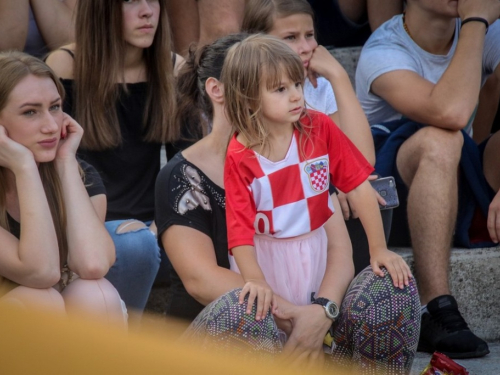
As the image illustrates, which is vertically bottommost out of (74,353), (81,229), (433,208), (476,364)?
(476,364)

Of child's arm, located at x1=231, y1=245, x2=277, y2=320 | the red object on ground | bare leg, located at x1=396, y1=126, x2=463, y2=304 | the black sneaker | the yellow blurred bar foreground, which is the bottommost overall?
the black sneaker

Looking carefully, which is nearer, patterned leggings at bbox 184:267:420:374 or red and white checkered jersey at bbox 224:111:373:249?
patterned leggings at bbox 184:267:420:374

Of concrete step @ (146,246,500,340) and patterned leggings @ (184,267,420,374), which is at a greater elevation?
patterned leggings @ (184,267,420,374)

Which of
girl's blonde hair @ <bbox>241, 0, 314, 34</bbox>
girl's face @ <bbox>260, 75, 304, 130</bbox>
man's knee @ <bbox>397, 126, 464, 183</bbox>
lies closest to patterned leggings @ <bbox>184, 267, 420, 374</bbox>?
girl's face @ <bbox>260, 75, 304, 130</bbox>

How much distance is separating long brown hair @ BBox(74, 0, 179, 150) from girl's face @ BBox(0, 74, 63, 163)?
0.52m

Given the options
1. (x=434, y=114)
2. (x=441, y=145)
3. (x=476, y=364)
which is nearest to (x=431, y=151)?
(x=441, y=145)

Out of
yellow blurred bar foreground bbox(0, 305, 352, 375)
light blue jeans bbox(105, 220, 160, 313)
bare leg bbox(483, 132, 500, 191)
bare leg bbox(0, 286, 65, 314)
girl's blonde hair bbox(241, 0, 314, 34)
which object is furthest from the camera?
bare leg bbox(483, 132, 500, 191)

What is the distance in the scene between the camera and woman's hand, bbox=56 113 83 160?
101 inches

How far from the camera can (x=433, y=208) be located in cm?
307

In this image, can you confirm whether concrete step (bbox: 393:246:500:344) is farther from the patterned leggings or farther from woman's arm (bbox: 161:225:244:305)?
woman's arm (bbox: 161:225:244:305)

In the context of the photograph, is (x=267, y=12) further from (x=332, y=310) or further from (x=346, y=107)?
(x=332, y=310)

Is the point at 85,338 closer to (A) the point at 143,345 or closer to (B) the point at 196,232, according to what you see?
(A) the point at 143,345

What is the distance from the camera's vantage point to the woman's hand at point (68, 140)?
2.57 metres

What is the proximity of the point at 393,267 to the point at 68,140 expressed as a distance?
106cm
